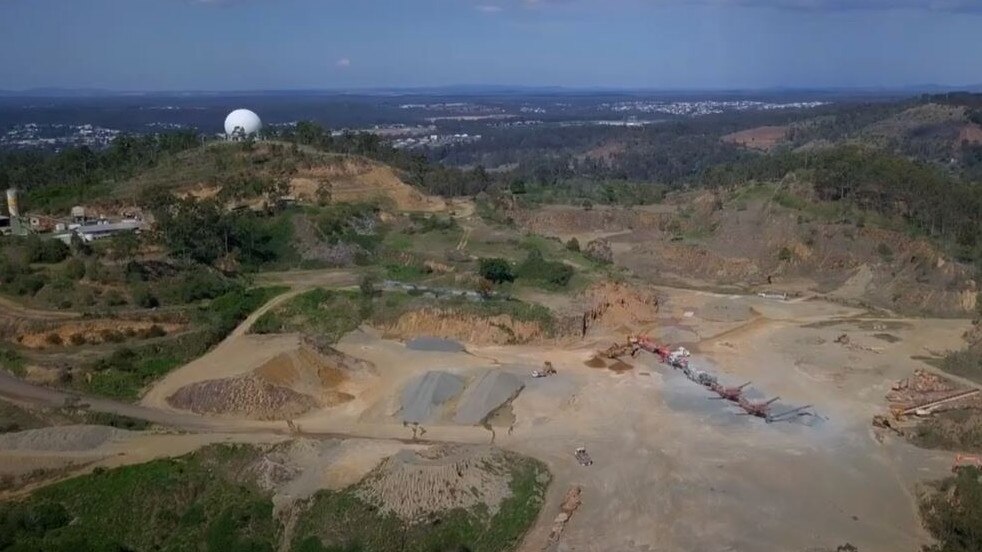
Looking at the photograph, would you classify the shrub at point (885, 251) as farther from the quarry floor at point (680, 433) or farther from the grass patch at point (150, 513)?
the grass patch at point (150, 513)

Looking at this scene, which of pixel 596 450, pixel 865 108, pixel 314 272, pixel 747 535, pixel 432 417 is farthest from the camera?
pixel 865 108

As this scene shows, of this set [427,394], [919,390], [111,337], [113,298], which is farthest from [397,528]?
[113,298]

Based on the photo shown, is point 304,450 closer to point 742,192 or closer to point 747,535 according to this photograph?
point 747,535

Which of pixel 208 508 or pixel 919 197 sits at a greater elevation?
pixel 919 197

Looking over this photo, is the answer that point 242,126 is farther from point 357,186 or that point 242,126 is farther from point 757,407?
point 757,407

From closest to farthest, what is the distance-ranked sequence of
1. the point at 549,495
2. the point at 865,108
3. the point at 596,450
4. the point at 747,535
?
1. the point at 747,535
2. the point at 549,495
3. the point at 596,450
4. the point at 865,108

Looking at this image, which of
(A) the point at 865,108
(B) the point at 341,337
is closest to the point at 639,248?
(B) the point at 341,337
